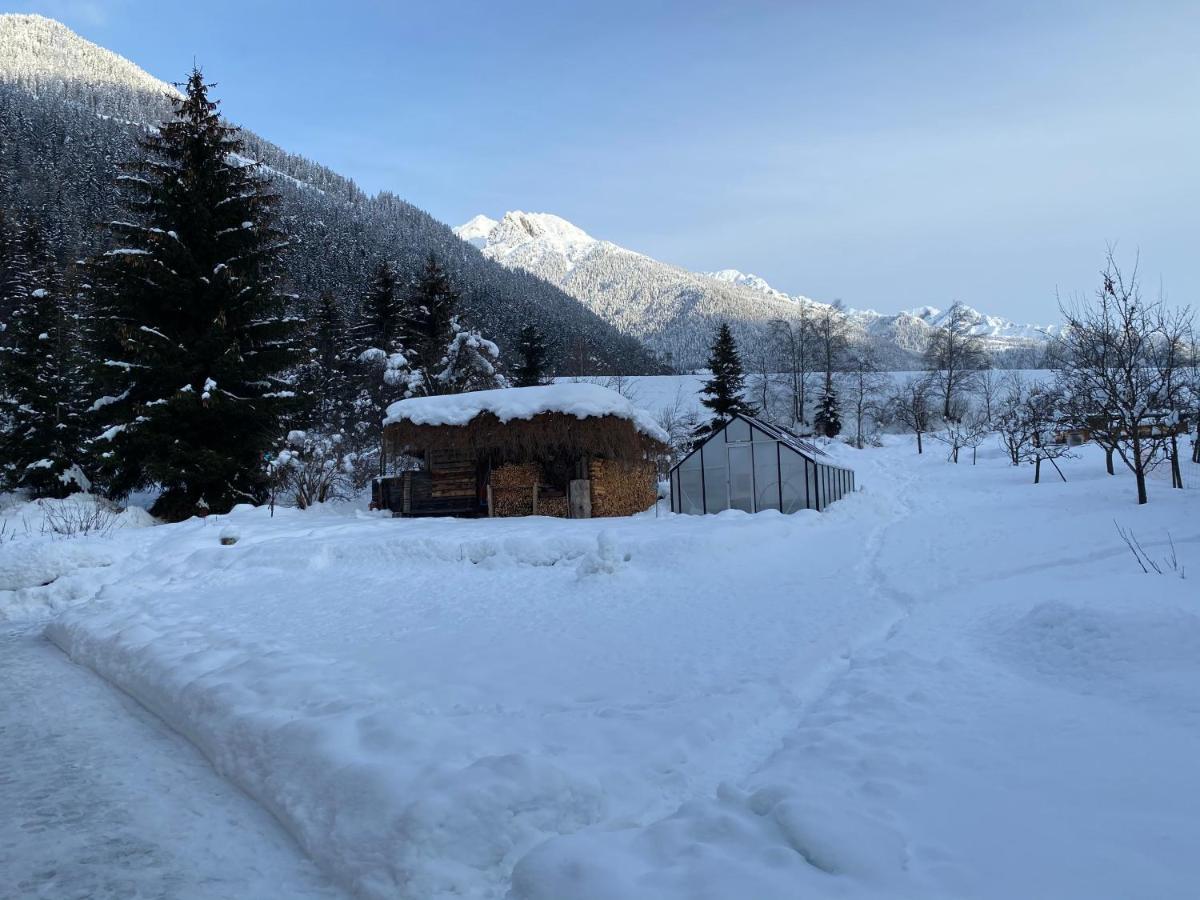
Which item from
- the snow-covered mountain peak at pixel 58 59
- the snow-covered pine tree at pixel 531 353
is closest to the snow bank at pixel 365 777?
the snow-covered pine tree at pixel 531 353

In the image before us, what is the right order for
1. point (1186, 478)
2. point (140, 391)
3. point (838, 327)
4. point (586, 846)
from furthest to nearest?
point (838, 327) < point (1186, 478) < point (140, 391) < point (586, 846)

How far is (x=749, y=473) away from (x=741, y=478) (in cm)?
29

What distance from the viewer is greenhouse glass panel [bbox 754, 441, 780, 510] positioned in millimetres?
20516

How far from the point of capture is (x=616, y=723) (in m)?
4.54

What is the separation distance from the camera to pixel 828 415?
4947 cm

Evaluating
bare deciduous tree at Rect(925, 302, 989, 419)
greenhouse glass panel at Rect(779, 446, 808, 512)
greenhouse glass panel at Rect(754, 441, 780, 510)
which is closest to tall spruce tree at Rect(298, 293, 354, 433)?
greenhouse glass panel at Rect(754, 441, 780, 510)

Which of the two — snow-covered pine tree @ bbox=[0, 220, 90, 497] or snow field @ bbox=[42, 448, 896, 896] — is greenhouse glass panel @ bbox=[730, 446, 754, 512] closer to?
snow field @ bbox=[42, 448, 896, 896]

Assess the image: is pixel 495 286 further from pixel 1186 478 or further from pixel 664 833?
pixel 664 833

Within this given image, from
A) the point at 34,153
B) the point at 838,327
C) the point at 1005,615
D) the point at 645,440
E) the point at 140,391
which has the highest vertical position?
the point at 34,153

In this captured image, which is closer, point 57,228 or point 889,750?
point 889,750

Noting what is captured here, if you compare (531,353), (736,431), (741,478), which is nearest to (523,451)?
(736,431)

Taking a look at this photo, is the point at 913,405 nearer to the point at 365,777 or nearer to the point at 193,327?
the point at 193,327

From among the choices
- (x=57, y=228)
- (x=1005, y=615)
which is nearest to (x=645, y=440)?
(x=1005, y=615)

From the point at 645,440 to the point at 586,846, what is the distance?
18416mm
